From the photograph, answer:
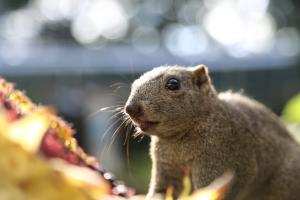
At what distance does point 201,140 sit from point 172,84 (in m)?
0.17

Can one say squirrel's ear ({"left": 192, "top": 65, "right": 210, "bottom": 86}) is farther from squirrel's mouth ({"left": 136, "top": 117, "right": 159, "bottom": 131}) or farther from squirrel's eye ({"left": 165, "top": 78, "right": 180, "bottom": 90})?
squirrel's mouth ({"left": 136, "top": 117, "right": 159, "bottom": 131})

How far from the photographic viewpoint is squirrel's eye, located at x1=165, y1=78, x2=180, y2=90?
1577mm

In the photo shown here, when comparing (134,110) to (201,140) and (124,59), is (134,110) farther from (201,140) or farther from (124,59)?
(124,59)

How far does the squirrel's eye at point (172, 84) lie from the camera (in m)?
1.58

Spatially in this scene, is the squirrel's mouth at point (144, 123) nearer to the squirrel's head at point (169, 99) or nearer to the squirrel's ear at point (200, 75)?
the squirrel's head at point (169, 99)

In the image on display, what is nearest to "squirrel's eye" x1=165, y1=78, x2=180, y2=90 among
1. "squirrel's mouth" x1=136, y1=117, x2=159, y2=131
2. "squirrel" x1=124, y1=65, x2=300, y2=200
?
"squirrel" x1=124, y1=65, x2=300, y2=200

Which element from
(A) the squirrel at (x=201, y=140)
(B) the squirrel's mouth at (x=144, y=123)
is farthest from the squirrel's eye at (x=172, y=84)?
(B) the squirrel's mouth at (x=144, y=123)

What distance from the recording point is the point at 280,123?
1938 millimetres

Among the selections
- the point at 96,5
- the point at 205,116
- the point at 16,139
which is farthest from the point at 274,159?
the point at 96,5

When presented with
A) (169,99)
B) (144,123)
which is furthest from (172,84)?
(144,123)

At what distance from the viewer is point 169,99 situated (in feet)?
5.08

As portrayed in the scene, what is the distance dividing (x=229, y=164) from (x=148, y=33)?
25.2m

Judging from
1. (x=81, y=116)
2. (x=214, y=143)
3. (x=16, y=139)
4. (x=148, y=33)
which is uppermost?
(x=148, y=33)

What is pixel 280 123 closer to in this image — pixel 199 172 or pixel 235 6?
pixel 199 172
